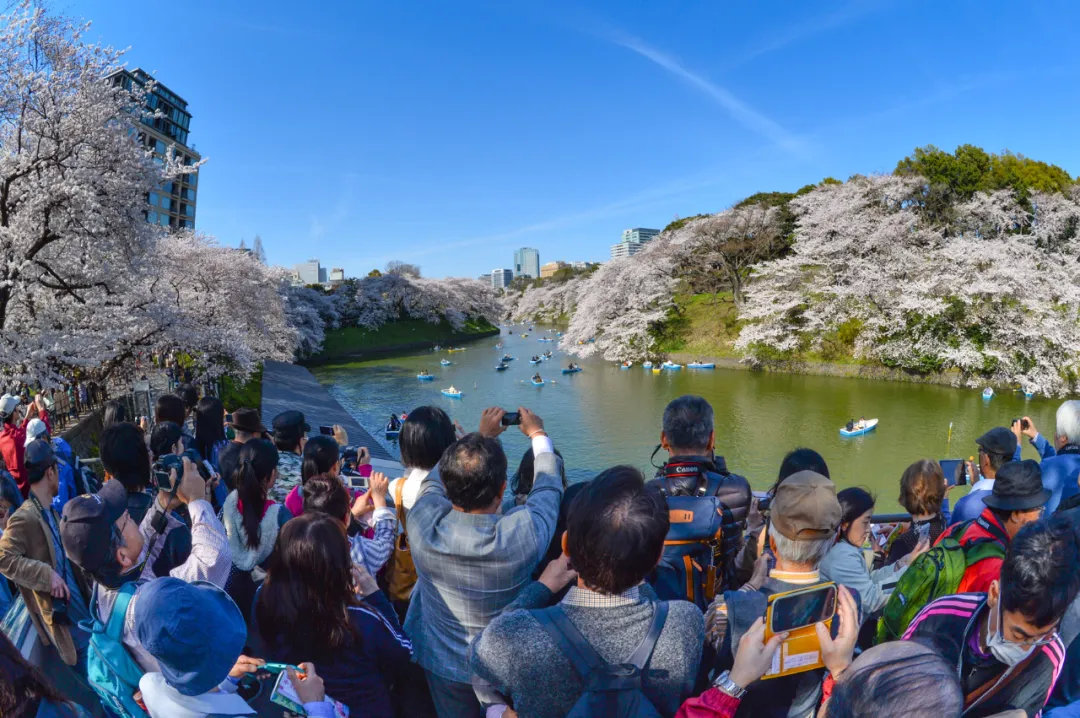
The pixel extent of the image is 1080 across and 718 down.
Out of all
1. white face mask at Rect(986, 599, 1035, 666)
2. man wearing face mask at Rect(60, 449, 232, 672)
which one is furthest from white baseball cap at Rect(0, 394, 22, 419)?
white face mask at Rect(986, 599, 1035, 666)

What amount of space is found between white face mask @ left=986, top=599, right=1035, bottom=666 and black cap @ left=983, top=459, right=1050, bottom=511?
2.91 feet

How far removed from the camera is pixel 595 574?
1.41 m

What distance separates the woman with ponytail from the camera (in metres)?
2.58

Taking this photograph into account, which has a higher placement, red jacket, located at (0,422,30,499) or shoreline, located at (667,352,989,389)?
shoreline, located at (667,352,989,389)

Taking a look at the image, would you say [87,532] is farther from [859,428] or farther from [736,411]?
[736,411]

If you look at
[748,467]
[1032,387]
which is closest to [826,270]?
[1032,387]

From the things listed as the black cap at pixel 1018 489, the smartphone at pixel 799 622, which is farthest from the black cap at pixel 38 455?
the black cap at pixel 1018 489

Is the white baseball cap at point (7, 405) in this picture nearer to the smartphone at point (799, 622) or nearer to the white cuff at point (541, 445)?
the white cuff at point (541, 445)

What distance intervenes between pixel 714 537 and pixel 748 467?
457 inches

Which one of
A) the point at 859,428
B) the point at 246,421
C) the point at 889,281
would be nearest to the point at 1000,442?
the point at 246,421

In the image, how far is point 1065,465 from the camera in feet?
10.5

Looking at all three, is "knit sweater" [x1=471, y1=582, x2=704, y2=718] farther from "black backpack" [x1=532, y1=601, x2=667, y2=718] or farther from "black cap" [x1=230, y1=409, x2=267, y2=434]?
"black cap" [x1=230, y1=409, x2=267, y2=434]

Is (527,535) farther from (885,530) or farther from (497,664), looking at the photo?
(885,530)

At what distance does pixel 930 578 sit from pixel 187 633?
7.56ft
